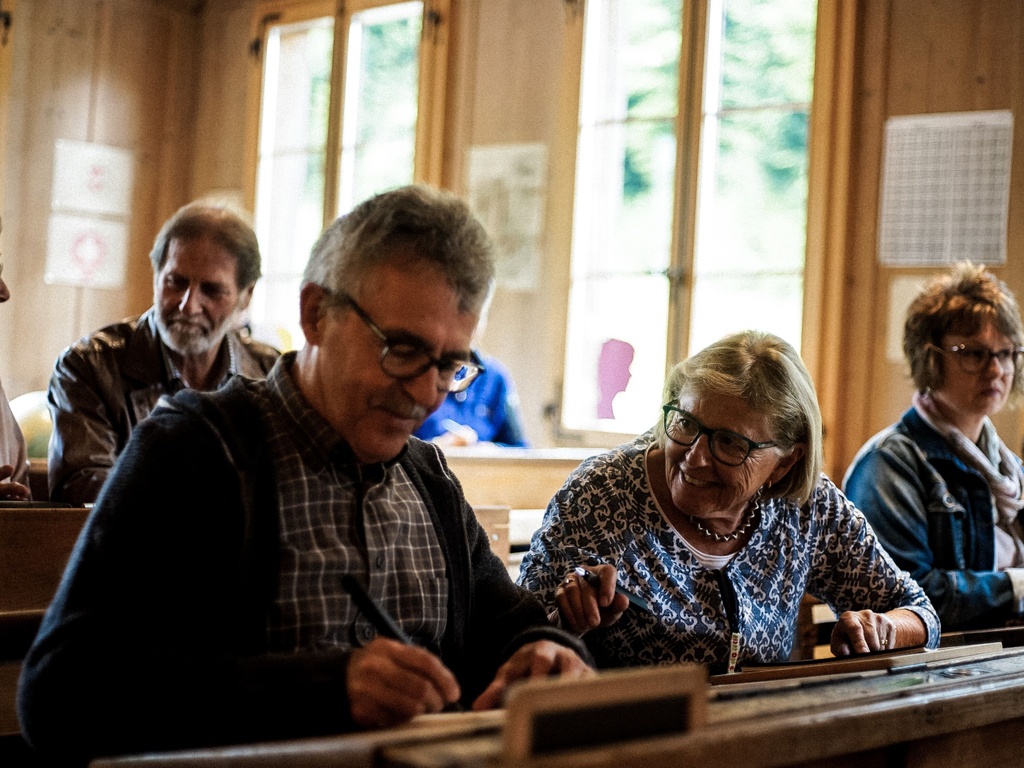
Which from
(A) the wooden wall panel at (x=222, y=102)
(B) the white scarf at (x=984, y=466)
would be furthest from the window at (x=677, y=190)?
(A) the wooden wall panel at (x=222, y=102)

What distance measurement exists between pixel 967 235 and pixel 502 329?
2.29 m

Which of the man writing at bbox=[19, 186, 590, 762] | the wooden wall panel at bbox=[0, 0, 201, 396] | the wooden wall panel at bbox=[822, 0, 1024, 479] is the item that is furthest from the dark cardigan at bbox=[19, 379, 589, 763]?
the wooden wall panel at bbox=[0, 0, 201, 396]

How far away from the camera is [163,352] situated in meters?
3.20

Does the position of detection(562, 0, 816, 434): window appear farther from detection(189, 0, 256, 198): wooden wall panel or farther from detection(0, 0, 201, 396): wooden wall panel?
detection(0, 0, 201, 396): wooden wall panel

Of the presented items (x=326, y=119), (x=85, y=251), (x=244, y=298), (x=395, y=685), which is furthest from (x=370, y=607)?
(x=85, y=251)

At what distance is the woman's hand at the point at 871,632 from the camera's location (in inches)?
85.7

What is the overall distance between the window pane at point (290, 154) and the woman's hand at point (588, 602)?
5.01 metres

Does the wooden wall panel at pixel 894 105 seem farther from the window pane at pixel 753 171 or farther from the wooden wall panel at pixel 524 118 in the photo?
the wooden wall panel at pixel 524 118

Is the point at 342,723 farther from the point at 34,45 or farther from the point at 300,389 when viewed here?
the point at 34,45

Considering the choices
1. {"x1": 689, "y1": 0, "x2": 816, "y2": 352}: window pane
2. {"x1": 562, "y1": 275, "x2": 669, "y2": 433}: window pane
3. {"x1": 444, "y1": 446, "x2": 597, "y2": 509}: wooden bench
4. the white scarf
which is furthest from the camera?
{"x1": 562, "y1": 275, "x2": 669, "y2": 433}: window pane

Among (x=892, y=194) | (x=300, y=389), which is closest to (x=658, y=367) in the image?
(x=892, y=194)

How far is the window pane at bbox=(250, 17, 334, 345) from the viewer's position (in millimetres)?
6844

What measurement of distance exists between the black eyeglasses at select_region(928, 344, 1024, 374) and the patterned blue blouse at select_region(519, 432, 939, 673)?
3.24 ft

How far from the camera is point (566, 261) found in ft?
18.4
